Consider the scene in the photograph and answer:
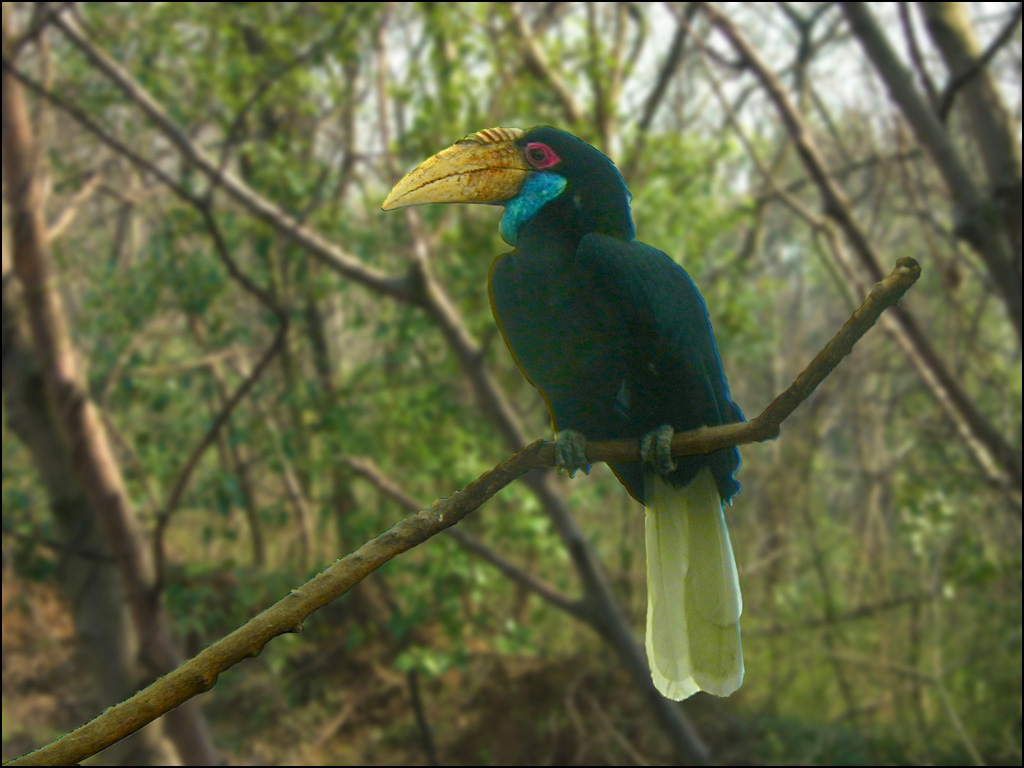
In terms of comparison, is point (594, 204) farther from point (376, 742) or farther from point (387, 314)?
point (376, 742)

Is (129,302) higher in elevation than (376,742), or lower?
higher

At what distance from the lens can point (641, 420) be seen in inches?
52.1

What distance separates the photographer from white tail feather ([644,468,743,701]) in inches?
39.0

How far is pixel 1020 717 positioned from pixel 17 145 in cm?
1052

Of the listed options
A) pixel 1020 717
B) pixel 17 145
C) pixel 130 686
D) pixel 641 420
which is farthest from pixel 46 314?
pixel 1020 717

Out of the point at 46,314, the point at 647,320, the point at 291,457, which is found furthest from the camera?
the point at 291,457

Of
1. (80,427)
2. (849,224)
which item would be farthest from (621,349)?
(80,427)

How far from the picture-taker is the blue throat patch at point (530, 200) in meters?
1.06

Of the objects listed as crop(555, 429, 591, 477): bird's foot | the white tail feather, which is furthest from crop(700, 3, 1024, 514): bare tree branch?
crop(555, 429, 591, 477): bird's foot

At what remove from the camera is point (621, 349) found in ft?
4.09

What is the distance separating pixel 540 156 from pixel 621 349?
1.08 feet

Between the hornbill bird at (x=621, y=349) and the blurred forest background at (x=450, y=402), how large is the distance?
3.58 meters

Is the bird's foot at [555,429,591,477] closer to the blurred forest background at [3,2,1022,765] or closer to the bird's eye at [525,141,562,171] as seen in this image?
the bird's eye at [525,141,562,171]

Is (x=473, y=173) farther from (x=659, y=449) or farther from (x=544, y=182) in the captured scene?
(x=659, y=449)
